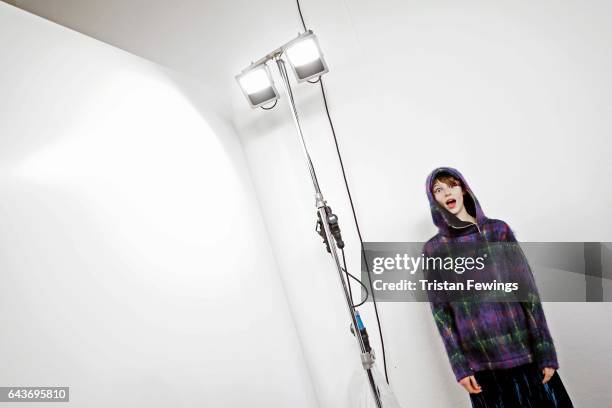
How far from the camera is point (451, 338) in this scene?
1.13 metres

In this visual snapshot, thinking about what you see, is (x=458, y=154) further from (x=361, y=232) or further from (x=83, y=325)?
(x=83, y=325)

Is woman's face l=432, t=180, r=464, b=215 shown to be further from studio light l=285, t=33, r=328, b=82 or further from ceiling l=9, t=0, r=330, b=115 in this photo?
ceiling l=9, t=0, r=330, b=115

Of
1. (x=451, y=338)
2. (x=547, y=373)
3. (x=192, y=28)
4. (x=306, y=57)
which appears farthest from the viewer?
(x=192, y=28)

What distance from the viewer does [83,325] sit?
2.79 feet

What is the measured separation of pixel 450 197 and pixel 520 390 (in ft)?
2.12

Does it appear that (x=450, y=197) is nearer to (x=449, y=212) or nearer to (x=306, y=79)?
(x=449, y=212)

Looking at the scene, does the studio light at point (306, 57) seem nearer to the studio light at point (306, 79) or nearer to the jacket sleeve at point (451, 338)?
the studio light at point (306, 79)

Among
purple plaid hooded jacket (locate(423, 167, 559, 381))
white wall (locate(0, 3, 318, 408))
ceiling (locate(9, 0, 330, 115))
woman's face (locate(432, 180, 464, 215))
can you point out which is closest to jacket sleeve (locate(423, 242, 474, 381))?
purple plaid hooded jacket (locate(423, 167, 559, 381))

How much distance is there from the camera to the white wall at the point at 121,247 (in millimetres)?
800

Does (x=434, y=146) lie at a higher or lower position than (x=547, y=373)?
higher

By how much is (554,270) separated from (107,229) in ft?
5.18

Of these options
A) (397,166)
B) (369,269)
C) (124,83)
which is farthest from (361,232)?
(124,83)

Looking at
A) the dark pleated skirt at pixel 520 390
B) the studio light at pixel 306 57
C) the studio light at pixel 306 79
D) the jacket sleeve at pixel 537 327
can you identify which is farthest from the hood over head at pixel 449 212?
the studio light at pixel 306 57

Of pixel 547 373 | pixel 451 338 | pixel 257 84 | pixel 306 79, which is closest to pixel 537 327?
pixel 547 373
